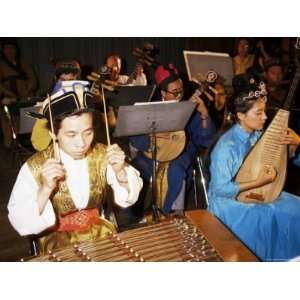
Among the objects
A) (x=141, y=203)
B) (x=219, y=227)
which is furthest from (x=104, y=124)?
(x=219, y=227)

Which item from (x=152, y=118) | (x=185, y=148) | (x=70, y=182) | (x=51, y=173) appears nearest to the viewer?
(x=51, y=173)

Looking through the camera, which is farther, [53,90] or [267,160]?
[267,160]

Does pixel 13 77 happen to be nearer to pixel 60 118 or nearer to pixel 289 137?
pixel 60 118

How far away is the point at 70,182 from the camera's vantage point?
89.0 inches

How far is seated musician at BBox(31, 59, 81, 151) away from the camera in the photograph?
221cm

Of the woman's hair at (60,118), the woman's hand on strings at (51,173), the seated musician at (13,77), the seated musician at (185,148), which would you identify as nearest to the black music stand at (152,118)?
the seated musician at (185,148)

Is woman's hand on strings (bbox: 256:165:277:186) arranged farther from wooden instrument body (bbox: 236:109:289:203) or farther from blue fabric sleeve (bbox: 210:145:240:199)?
blue fabric sleeve (bbox: 210:145:240:199)

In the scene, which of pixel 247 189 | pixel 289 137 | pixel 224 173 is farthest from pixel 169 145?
pixel 289 137

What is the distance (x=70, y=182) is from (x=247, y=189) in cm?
106

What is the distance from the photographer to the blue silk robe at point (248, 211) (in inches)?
97.1

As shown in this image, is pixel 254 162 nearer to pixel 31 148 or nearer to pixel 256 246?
pixel 256 246

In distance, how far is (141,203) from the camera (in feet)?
8.81

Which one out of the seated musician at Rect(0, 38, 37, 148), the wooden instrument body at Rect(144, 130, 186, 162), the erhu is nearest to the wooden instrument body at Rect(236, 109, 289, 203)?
the erhu

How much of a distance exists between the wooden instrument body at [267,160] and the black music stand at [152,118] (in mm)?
456
